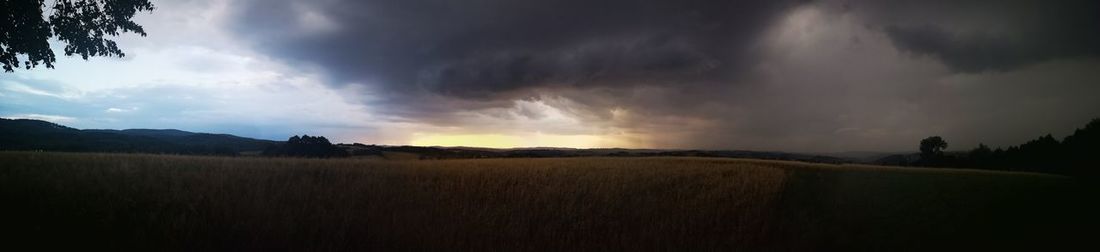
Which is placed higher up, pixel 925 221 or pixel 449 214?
pixel 449 214

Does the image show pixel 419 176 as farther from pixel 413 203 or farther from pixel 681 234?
pixel 681 234

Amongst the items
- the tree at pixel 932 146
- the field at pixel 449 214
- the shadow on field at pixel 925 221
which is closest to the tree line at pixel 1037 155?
the tree at pixel 932 146

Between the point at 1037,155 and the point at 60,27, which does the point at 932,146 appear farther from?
the point at 60,27

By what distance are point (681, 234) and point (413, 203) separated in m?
5.13

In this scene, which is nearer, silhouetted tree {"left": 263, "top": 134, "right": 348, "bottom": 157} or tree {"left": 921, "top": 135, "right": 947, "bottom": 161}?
silhouetted tree {"left": 263, "top": 134, "right": 348, "bottom": 157}

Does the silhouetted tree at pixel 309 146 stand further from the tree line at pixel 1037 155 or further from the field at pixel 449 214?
the tree line at pixel 1037 155

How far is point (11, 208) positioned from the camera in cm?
704

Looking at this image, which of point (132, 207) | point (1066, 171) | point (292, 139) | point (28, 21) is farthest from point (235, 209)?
point (1066, 171)

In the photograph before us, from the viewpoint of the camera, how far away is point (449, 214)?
882 centimetres

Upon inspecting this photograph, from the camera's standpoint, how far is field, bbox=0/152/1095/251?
6.70m

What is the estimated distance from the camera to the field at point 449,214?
6.70m

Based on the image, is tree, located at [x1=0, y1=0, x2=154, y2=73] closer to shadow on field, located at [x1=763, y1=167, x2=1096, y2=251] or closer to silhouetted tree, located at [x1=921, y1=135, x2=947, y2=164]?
shadow on field, located at [x1=763, y1=167, x2=1096, y2=251]

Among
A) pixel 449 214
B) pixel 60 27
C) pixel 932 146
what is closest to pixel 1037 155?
pixel 932 146

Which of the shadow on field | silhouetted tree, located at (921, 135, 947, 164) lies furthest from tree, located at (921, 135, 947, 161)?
the shadow on field
